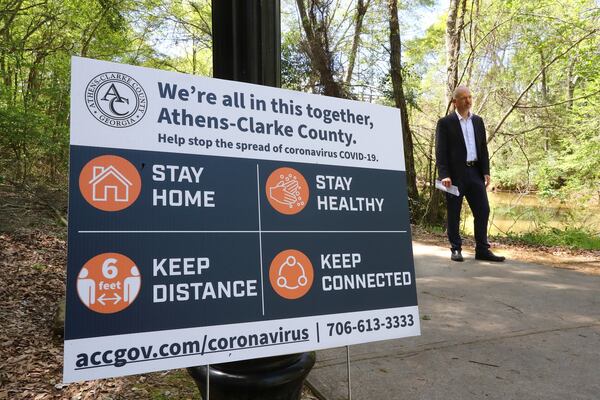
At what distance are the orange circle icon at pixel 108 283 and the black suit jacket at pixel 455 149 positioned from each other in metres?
4.15

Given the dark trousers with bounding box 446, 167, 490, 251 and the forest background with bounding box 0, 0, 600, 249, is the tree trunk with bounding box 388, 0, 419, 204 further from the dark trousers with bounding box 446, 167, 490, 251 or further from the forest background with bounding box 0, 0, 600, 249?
the dark trousers with bounding box 446, 167, 490, 251

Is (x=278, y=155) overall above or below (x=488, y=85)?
below

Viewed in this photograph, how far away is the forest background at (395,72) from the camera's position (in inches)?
362

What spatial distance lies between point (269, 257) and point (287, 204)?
0.78 ft

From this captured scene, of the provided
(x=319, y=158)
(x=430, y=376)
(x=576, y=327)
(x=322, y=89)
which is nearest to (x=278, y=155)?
(x=319, y=158)

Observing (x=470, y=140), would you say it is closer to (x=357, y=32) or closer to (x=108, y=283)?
(x=108, y=283)

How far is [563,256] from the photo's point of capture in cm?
656

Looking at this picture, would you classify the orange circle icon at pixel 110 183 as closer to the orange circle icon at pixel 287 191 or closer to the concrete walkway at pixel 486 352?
the orange circle icon at pixel 287 191

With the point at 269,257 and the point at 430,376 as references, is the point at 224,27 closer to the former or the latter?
the point at 269,257

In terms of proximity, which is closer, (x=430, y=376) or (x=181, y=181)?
(x=181, y=181)

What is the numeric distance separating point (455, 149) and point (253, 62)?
3.65 m

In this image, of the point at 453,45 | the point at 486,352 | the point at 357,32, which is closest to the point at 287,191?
the point at 486,352

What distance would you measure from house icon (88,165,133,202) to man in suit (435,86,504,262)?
13.2ft

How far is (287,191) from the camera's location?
1.86 meters
